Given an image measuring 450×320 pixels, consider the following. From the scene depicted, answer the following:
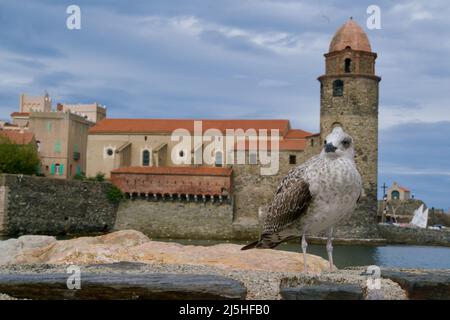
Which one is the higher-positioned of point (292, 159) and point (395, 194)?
point (292, 159)

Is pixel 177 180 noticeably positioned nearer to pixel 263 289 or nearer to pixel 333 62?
pixel 333 62

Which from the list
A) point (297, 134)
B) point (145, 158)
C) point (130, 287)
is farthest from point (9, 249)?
point (145, 158)

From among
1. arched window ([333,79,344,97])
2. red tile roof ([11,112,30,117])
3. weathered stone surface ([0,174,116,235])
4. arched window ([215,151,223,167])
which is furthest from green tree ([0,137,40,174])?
arched window ([333,79,344,97])

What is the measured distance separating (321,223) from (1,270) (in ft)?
9.50

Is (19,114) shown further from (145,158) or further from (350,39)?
(350,39)

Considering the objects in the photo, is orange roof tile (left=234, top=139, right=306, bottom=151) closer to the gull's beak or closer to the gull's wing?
the gull's wing

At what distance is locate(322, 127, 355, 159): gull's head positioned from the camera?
210 inches

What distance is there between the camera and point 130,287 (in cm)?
509

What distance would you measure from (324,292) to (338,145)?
1.19 metres

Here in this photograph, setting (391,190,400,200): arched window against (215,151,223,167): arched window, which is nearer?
(215,151,223,167): arched window

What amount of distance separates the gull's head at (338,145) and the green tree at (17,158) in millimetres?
45867

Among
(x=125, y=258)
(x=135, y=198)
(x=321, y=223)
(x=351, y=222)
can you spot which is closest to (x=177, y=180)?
(x=135, y=198)

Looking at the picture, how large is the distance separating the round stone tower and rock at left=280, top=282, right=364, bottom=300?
125 feet

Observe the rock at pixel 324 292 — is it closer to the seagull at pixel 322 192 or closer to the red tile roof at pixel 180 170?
the seagull at pixel 322 192
